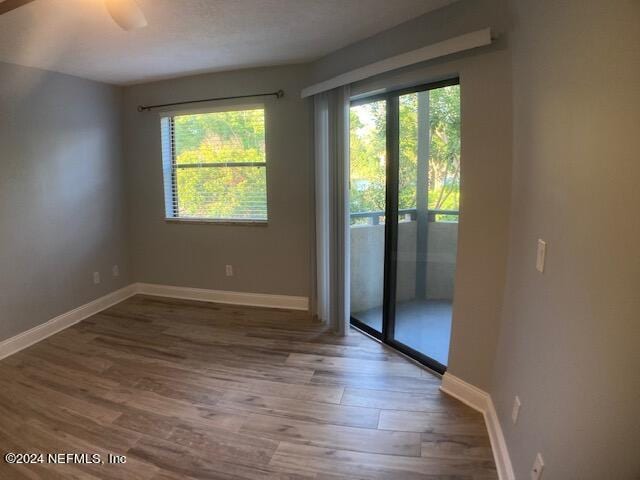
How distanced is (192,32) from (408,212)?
77.7 inches

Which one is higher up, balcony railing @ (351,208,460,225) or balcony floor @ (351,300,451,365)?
balcony railing @ (351,208,460,225)

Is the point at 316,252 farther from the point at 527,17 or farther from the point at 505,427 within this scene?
the point at 527,17

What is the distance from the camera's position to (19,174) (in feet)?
9.89

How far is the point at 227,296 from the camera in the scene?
4004 millimetres

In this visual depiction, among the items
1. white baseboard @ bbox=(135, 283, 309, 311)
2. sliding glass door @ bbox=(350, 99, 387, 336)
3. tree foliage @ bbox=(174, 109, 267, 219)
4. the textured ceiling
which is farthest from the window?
sliding glass door @ bbox=(350, 99, 387, 336)

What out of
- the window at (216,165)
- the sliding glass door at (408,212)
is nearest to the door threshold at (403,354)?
the sliding glass door at (408,212)

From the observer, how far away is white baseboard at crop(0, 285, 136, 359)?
2.98 meters

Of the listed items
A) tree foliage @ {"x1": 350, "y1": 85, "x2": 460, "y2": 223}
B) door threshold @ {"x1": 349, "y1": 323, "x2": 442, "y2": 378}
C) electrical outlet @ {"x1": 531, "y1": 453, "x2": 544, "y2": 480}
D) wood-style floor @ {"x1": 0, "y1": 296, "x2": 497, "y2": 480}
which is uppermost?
tree foliage @ {"x1": 350, "y1": 85, "x2": 460, "y2": 223}

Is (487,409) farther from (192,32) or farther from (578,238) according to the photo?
(192,32)

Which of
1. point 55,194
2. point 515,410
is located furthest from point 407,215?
point 55,194

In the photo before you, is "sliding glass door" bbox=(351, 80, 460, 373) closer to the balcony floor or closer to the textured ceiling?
the balcony floor

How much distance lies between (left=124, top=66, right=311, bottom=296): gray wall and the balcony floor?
115 cm

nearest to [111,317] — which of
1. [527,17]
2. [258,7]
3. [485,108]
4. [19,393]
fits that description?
[19,393]

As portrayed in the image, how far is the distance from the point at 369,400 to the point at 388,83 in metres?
2.15
